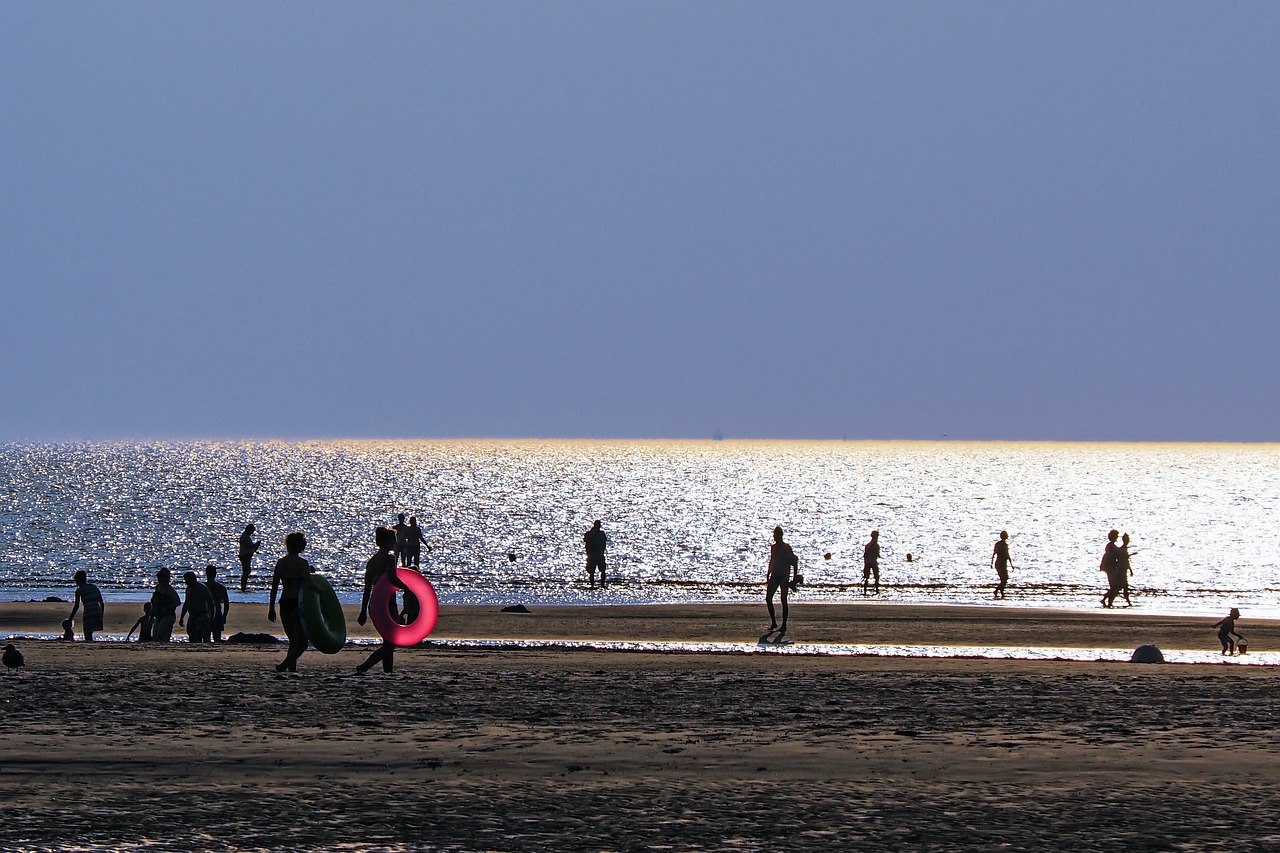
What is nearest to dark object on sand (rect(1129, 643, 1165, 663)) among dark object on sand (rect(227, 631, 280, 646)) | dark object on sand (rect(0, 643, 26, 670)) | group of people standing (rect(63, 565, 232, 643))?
dark object on sand (rect(227, 631, 280, 646))

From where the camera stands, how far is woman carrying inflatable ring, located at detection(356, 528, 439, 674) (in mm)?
15469

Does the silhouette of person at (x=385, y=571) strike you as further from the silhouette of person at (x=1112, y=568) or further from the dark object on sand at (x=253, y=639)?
the silhouette of person at (x=1112, y=568)

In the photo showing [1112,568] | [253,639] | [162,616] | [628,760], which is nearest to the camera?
[628,760]

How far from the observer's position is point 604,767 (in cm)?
1049

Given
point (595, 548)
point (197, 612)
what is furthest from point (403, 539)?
point (197, 612)

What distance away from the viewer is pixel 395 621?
1566cm

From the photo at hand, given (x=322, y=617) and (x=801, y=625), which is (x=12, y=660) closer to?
(x=322, y=617)

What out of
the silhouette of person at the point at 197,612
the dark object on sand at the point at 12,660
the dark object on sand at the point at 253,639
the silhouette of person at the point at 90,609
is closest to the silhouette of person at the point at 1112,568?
the dark object on sand at the point at 253,639

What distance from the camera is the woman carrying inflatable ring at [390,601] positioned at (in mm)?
15469

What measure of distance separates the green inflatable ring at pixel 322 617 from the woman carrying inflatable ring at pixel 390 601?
365mm

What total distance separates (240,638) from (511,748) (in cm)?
1148

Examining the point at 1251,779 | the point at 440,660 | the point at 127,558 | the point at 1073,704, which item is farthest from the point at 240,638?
the point at 127,558

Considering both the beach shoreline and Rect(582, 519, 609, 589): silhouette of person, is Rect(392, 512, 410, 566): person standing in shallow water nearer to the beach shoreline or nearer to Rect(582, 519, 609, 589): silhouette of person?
the beach shoreline

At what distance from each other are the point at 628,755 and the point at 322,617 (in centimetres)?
606
